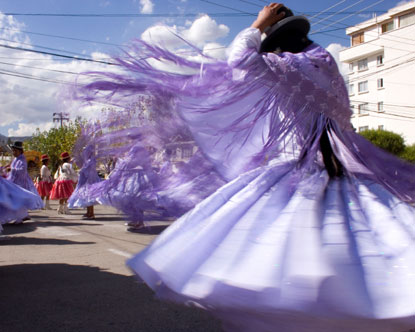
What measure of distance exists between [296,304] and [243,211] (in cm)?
52

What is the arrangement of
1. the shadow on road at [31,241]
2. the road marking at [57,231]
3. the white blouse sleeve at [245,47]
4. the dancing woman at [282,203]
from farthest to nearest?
the road marking at [57,231] < the shadow on road at [31,241] < the white blouse sleeve at [245,47] < the dancing woman at [282,203]

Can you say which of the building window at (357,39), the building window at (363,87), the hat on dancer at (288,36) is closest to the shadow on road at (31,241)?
the hat on dancer at (288,36)

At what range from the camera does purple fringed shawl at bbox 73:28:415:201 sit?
86.0 inches

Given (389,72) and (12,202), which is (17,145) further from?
(389,72)

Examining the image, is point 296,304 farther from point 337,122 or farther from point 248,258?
point 337,122

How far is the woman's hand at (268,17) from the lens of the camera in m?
2.39

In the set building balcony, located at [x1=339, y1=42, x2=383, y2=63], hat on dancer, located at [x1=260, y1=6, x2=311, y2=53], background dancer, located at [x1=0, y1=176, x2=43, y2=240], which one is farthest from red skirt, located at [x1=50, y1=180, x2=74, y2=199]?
building balcony, located at [x1=339, y1=42, x2=383, y2=63]

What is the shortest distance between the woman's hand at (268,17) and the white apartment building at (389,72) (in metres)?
32.7

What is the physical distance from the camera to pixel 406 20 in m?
35.4

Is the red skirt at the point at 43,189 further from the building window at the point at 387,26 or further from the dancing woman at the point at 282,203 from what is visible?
the building window at the point at 387,26

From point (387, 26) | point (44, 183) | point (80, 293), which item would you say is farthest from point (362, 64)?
point (80, 293)

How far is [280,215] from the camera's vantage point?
173 centimetres

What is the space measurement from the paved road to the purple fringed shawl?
648 mm

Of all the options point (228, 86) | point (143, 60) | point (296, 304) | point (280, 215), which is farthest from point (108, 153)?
point (296, 304)
